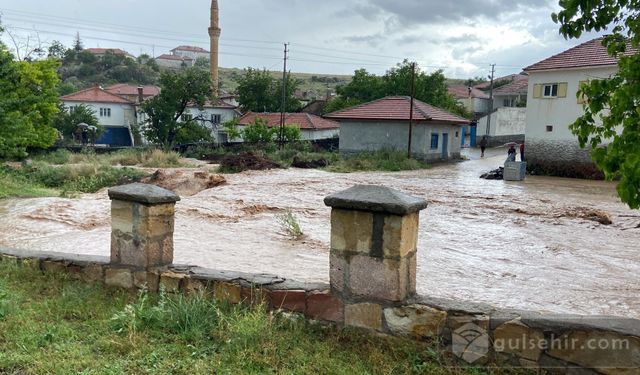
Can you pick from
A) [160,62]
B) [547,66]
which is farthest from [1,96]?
[160,62]

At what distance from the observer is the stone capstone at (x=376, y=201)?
365 centimetres

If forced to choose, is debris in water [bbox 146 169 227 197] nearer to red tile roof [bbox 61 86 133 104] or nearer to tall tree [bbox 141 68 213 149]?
tall tree [bbox 141 68 213 149]

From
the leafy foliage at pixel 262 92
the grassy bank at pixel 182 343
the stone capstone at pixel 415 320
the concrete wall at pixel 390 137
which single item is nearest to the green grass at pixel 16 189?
the grassy bank at pixel 182 343

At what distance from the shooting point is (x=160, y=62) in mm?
114500

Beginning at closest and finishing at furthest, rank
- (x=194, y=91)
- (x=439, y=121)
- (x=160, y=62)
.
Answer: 1. (x=439, y=121)
2. (x=194, y=91)
3. (x=160, y=62)

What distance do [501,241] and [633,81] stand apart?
8481mm

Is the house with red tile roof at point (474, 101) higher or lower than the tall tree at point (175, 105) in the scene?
higher

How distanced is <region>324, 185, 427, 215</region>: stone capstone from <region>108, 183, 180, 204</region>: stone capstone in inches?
68.3

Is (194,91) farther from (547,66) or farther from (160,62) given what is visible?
(160,62)

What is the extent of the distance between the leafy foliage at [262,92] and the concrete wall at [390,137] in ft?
64.8

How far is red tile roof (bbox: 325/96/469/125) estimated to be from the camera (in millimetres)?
33175

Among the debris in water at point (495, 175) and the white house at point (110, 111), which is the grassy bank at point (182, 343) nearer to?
the debris in water at point (495, 175)

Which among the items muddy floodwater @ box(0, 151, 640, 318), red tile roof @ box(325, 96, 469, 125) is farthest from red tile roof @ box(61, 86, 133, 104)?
muddy floodwater @ box(0, 151, 640, 318)

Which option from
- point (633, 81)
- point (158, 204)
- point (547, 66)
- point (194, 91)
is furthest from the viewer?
point (194, 91)
